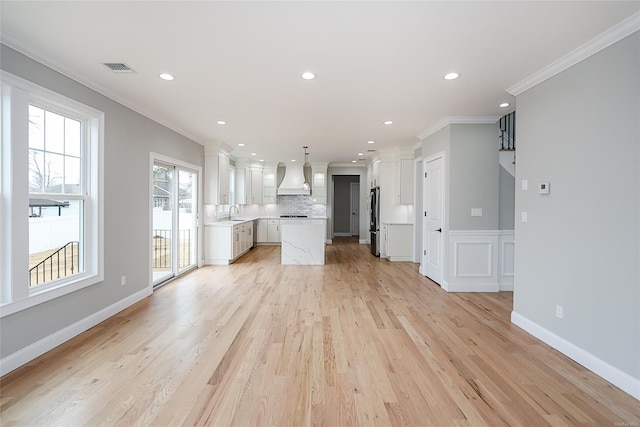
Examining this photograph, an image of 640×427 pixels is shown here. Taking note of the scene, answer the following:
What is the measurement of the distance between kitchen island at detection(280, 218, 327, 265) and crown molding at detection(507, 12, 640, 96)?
4.50 meters

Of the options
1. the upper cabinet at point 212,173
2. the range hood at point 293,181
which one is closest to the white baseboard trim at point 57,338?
the upper cabinet at point 212,173

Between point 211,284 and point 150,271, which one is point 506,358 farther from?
point 150,271

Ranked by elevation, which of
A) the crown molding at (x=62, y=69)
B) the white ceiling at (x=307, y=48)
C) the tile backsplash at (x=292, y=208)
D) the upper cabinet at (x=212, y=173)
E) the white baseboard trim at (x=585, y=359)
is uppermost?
the white ceiling at (x=307, y=48)

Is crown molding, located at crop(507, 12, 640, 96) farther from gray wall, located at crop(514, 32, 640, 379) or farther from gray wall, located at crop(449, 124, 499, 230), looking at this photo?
gray wall, located at crop(449, 124, 499, 230)

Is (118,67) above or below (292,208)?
above

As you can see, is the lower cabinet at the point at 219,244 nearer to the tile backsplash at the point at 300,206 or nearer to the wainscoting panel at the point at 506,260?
the tile backsplash at the point at 300,206

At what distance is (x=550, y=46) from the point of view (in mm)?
2539

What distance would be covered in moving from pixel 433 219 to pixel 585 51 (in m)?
3.19

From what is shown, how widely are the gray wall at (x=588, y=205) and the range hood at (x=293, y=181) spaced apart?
665 cm

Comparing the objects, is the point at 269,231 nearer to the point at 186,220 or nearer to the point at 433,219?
the point at 186,220

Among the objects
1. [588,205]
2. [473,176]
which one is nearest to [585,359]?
[588,205]

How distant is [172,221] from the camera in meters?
5.31

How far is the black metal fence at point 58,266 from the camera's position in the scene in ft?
9.00

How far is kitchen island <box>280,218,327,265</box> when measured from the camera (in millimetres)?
6738
